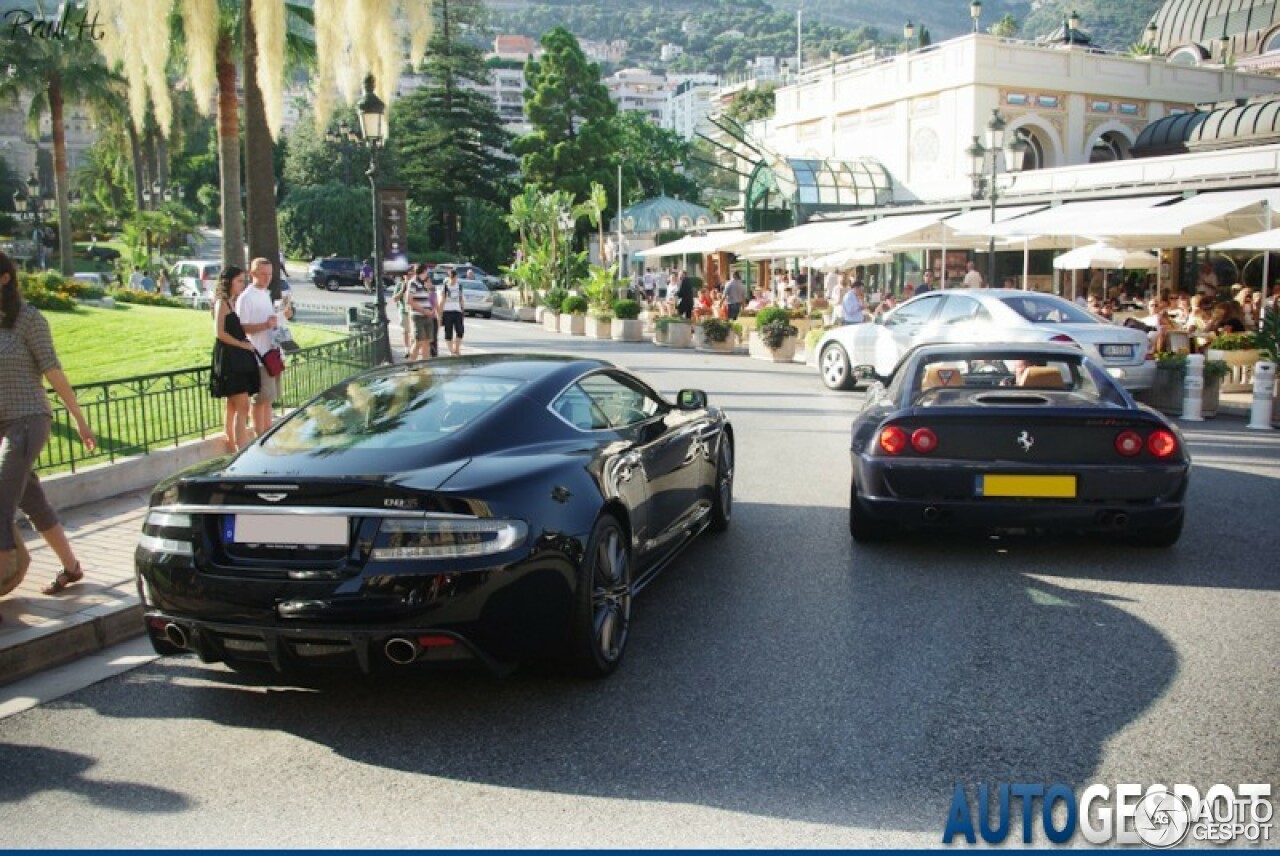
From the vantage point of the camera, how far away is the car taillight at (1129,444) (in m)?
6.44

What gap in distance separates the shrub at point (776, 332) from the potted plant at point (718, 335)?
258 cm

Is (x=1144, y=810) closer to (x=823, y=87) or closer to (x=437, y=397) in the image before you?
(x=437, y=397)

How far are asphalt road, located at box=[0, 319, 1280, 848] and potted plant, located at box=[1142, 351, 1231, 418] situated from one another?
8.61m

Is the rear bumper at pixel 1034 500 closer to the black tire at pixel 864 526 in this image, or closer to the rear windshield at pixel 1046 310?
the black tire at pixel 864 526

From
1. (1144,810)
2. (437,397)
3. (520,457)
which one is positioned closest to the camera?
(1144,810)


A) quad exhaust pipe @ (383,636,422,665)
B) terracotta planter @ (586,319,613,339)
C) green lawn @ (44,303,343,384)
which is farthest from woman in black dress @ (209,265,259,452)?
terracotta planter @ (586,319,613,339)

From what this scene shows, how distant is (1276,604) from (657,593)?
3.25 m

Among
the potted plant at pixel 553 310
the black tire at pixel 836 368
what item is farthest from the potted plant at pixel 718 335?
the potted plant at pixel 553 310

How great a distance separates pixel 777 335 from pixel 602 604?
58.6ft

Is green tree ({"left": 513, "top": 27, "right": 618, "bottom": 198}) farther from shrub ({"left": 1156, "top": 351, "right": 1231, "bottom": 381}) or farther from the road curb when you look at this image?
the road curb

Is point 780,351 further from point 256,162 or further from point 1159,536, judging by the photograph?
point 1159,536

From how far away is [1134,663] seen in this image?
4867mm

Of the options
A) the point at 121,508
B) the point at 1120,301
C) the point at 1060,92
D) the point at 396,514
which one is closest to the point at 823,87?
the point at 1060,92

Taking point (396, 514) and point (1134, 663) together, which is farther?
point (1134, 663)
